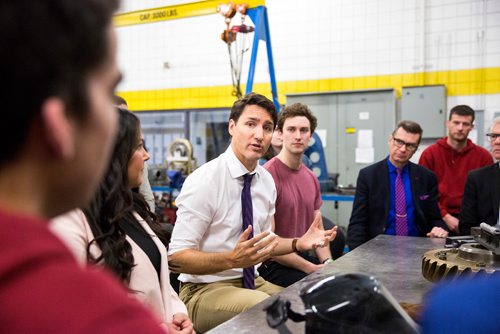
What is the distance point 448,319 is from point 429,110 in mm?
6042

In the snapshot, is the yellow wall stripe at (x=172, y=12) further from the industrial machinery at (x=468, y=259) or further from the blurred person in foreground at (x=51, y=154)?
the blurred person in foreground at (x=51, y=154)

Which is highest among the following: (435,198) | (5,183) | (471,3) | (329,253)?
(471,3)

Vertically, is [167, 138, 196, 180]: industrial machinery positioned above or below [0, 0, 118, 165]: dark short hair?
below

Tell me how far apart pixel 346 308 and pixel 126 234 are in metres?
0.99

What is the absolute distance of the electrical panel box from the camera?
6.22 metres

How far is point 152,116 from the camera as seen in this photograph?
8.83 m

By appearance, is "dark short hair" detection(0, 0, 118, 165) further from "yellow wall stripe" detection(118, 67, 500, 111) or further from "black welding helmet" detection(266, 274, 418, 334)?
"yellow wall stripe" detection(118, 67, 500, 111)

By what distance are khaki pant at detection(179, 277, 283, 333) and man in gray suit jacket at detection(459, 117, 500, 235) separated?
1.97m

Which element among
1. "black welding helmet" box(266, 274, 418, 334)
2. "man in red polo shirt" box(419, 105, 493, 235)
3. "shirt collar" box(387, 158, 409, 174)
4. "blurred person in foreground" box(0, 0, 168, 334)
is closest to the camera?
"blurred person in foreground" box(0, 0, 168, 334)

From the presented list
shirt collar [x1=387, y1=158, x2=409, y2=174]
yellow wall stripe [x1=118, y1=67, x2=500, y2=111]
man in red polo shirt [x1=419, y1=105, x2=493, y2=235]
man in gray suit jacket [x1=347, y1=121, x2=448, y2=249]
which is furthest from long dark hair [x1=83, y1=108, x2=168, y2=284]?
yellow wall stripe [x1=118, y1=67, x2=500, y2=111]

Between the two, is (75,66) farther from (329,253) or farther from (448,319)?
(329,253)

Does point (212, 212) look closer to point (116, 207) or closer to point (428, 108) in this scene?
point (116, 207)

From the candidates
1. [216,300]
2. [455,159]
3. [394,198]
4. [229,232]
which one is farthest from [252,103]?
[455,159]

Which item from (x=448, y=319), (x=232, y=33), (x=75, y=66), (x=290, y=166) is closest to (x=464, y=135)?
(x=290, y=166)
